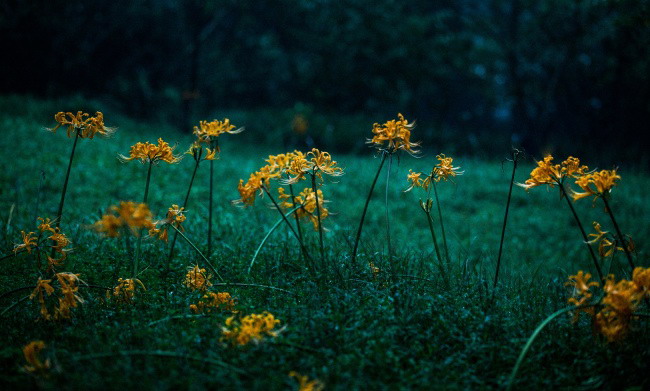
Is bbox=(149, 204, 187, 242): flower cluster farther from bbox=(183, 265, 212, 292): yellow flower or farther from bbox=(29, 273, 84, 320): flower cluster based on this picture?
bbox=(29, 273, 84, 320): flower cluster

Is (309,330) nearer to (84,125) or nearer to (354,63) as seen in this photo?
(84,125)

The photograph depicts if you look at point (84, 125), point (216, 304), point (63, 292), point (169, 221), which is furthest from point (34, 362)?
point (84, 125)

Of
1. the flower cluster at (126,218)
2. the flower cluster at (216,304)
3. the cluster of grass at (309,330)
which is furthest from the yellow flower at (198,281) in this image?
the flower cluster at (126,218)

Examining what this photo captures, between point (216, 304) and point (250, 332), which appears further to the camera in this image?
point (216, 304)

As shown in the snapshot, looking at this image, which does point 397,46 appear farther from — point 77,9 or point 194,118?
point 77,9

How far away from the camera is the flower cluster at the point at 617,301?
226cm

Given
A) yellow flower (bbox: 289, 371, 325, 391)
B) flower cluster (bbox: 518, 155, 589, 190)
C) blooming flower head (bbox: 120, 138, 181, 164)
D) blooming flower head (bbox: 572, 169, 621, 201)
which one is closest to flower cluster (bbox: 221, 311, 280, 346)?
yellow flower (bbox: 289, 371, 325, 391)

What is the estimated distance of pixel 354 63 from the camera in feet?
44.4

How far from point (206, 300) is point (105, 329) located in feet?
1.70

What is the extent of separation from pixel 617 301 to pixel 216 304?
189 centimetres

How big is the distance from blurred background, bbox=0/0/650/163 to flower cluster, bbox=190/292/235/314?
9.02 meters

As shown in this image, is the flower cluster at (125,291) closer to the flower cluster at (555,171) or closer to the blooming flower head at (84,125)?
the blooming flower head at (84,125)

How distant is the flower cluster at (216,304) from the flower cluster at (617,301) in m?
1.65

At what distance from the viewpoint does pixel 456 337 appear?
8.32ft
